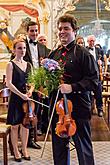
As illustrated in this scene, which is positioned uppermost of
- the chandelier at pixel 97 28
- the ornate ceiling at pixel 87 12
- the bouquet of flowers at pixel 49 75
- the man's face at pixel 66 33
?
the ornate ceiling at pixel 87 12

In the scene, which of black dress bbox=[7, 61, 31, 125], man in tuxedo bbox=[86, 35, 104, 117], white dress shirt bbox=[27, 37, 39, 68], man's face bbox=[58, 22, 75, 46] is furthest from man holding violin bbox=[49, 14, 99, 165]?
man in tuxedo bbox=[86, 35, 104, 117]

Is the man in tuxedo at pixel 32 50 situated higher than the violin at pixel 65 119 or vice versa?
the man in tuxedo at pixel 32 50

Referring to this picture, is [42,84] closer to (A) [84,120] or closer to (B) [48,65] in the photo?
(B) [48,65]

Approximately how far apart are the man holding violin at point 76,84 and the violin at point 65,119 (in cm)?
6

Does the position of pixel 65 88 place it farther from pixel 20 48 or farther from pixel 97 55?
pixel 97 55

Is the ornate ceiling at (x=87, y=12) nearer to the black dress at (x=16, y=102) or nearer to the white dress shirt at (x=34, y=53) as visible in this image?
the white dress shirt at (x=34, y=53)

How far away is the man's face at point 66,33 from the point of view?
102 inches

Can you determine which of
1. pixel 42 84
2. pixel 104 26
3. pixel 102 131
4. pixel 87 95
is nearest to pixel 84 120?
pixel 87 95

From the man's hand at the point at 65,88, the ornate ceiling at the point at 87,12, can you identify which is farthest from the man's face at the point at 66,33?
the ornate ceiling at the point at 87,12

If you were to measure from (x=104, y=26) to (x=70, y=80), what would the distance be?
21.6 feet

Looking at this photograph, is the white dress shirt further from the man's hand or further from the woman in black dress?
the man's hand

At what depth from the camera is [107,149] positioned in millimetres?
4352

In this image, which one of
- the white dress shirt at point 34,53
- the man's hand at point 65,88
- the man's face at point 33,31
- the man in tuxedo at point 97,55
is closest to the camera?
the man's hand at point 65,88

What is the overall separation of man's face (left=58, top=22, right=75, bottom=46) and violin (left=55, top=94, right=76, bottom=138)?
1.38ft
